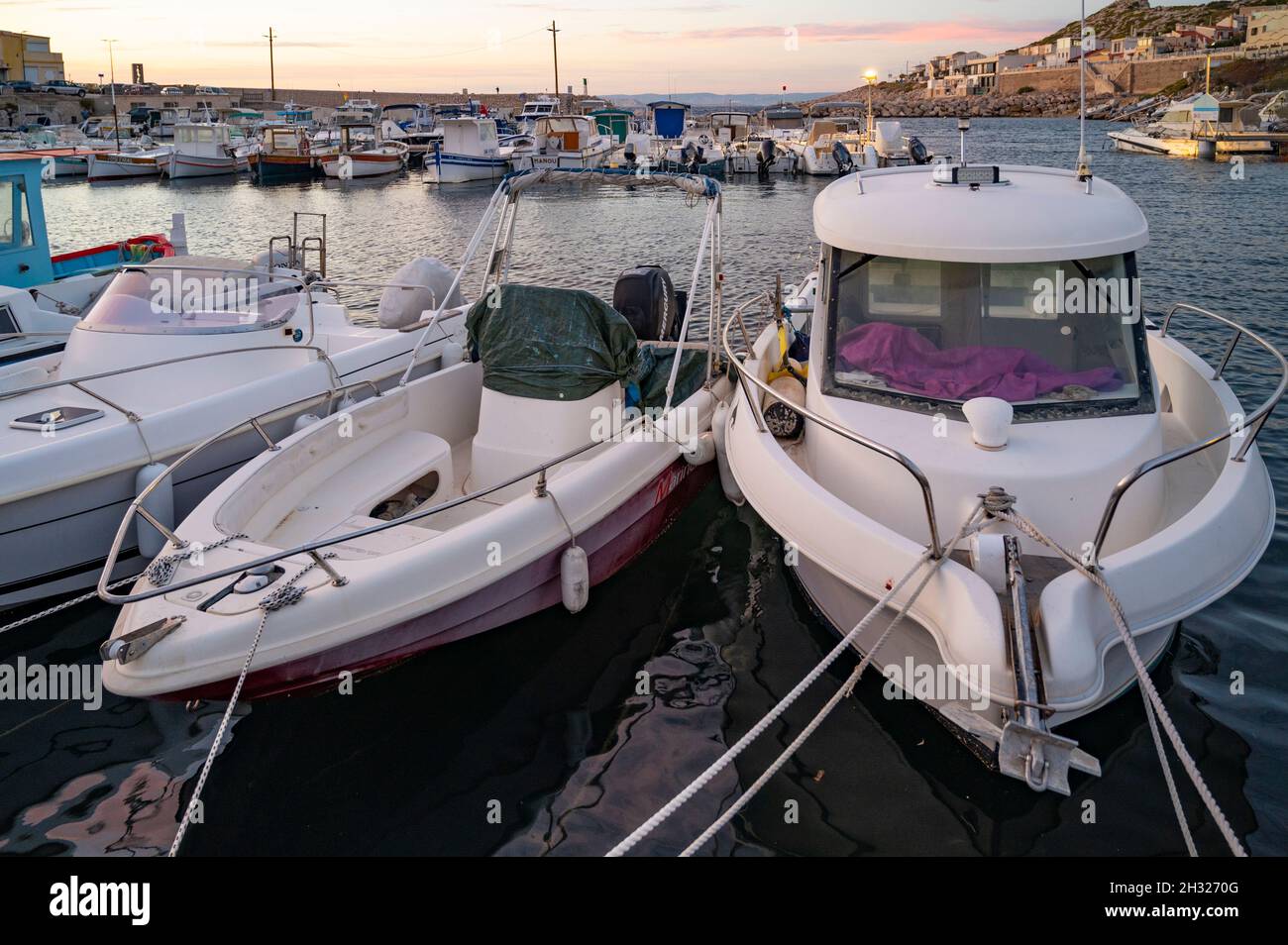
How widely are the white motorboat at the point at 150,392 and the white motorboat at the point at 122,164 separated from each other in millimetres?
42822

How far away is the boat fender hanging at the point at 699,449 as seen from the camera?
7230 millimetres

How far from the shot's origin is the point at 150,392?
25.8 ft

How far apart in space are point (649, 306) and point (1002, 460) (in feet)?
15.1

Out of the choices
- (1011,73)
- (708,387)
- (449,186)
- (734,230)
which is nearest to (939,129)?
(1011,73)

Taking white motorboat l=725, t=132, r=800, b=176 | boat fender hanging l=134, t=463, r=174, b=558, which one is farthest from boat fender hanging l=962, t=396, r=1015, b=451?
white motorboat l=725, t=132, r=800, b=176

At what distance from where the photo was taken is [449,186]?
4306 cm

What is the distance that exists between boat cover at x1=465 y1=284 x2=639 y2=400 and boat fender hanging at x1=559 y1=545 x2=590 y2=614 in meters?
1.60

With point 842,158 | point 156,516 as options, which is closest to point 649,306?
point 156,516

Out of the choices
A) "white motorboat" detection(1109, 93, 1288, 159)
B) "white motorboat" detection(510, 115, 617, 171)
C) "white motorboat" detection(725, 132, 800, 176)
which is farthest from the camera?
"white motorboat" detection(510, 115, 617, 171)

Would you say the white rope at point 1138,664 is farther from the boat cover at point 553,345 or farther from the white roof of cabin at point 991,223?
the boat cover at point 553,345

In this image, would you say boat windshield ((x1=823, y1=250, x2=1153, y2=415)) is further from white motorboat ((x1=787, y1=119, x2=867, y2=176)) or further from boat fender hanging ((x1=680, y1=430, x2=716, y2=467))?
white motorboat ((x1=787, y1=119, x2=867, y2=176))

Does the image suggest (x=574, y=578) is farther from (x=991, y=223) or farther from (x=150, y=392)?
(x=150, y=392)

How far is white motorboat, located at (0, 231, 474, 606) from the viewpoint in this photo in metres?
6.61
